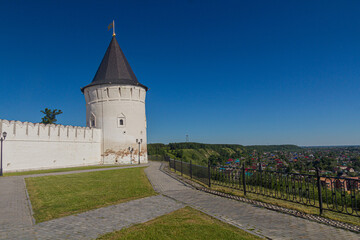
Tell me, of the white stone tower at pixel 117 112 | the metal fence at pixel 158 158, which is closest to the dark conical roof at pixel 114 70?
the white stone tower at pixel 117 112

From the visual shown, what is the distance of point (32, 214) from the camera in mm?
5859

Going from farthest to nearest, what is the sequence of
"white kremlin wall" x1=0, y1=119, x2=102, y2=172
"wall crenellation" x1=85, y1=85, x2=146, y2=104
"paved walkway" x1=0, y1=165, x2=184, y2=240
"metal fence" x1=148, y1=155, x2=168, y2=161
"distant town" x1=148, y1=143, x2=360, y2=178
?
"metal fence" x1=148, y1=155, x2=168, y2=161, "wall crenellation" x1=85, y1=85, x2=146, y2=104, "white kremlin wall" x1=0, y1=119, x2=102, y2=172, "distant town" x1=148, y1=143, x2=360, y2=178, "paved walkway" x1=0, y1=165, x2=184, y2=240

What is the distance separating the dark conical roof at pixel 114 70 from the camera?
2831 centimetres

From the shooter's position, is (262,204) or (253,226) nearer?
(253,226)

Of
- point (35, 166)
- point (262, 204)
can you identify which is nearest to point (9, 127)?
point (35, 166)

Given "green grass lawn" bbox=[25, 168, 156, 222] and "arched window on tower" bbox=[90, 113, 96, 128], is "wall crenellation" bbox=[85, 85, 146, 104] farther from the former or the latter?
"green grass lawn" bbox=[25, 168, 156, 222]

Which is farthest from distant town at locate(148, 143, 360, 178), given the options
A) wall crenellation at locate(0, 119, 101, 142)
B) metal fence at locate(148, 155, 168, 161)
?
wall crenellation at locate(0, 119, 101, 142)

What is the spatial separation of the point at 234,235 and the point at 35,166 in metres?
20.9

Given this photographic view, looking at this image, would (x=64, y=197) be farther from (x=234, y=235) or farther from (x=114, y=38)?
(x=114, y=38)

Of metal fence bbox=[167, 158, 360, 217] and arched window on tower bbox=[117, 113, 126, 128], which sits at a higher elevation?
arched window on tower bbox=[117, 113, 126, 128]

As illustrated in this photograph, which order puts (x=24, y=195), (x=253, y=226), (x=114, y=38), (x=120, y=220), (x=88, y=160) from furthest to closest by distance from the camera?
(x=114, y=38) → (x=88, y=160) → (x=24, y=195) → (x=120, y=220) → (x=253, y=226)

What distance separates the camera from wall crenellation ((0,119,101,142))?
60.7 ft

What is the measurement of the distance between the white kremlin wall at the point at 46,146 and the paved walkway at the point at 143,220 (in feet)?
44.6

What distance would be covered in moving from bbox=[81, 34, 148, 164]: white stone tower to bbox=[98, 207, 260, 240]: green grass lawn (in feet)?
76.6
